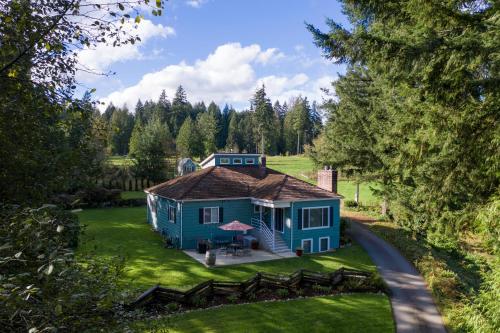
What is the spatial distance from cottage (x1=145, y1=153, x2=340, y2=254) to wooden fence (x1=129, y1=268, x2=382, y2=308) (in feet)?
18.6

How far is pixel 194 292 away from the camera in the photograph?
48.4 ft

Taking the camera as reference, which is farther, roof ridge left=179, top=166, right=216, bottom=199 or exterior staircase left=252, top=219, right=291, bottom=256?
roof ridge left=179, top=166, right=216, bottom=199

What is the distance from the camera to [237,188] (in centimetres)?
2575

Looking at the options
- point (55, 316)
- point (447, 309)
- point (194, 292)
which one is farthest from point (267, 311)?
point (55, 316)

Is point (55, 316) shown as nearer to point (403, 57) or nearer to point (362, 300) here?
point (403, 57)

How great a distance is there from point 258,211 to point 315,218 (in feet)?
12.8

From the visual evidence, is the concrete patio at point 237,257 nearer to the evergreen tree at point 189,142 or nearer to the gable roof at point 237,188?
the gable roof at point 237,188

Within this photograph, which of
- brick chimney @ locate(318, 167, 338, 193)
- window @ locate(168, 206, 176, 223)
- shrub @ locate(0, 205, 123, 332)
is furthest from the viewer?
brick chimney @ locate(318, 167, 338, 193)

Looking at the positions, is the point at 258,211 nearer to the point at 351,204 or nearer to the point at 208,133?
the point at 351,204

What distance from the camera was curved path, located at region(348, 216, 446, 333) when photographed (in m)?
13.9

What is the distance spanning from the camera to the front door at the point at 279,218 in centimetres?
2402

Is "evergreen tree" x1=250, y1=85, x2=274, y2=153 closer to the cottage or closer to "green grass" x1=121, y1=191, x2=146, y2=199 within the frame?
"green grass" x1=121, y1=191, x2=146, y2=199

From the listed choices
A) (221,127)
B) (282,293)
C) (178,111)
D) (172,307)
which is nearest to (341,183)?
(282,293)

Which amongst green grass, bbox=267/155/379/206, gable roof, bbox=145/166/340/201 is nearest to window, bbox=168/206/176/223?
gable roof, bbox=145/166/340/201
